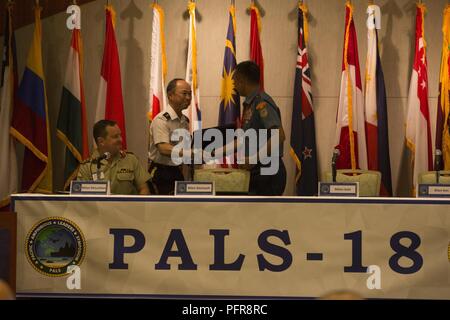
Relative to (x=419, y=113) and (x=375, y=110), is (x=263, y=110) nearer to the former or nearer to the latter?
(x=375, y=110)

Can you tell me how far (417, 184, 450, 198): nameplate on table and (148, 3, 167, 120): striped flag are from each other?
2899 millimetres

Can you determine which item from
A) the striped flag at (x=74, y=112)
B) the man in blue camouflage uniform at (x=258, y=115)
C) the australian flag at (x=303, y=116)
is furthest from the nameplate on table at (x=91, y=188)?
the australian flag at (x=303, y=116)

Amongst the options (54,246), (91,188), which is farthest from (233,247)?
(54,246)

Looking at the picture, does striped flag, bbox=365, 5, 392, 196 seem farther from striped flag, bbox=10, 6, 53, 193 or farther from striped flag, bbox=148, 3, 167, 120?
striped flag, bbox=10, 6, 53, 193

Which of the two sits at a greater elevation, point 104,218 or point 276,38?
point 276,38

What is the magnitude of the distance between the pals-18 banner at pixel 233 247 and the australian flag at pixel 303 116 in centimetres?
257

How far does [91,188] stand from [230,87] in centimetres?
268

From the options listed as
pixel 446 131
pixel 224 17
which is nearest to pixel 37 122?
pixel 224 17

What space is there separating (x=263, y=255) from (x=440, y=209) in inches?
37.7

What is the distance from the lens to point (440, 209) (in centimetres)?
364

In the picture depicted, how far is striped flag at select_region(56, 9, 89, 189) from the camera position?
6094 mm

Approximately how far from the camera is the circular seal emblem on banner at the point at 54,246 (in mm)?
3680
